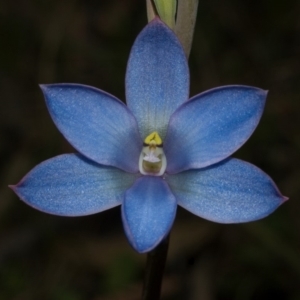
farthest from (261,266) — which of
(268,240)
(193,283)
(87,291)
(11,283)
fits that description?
(11,283)

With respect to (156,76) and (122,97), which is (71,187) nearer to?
(156,76)

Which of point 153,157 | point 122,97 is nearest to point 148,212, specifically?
point 153,157

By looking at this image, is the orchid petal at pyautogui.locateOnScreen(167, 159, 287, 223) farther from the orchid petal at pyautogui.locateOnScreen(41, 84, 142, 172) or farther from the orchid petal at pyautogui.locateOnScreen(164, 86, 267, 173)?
the orchid petal at pyautogui.locateOnScreen(41, 84, 142, 172)

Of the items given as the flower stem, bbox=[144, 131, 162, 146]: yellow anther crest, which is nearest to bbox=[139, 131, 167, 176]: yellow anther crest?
bbox=[144, 131, 162, 146]: yellow anther crest

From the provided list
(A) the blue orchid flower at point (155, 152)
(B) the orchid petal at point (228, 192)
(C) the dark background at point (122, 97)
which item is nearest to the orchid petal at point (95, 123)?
(A) the blue orchid flower at point (155, 152)

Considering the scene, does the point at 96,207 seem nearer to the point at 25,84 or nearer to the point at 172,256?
the point at 172,256

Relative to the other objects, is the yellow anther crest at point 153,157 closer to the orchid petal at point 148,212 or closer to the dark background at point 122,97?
the orchid petal at point 148,212
